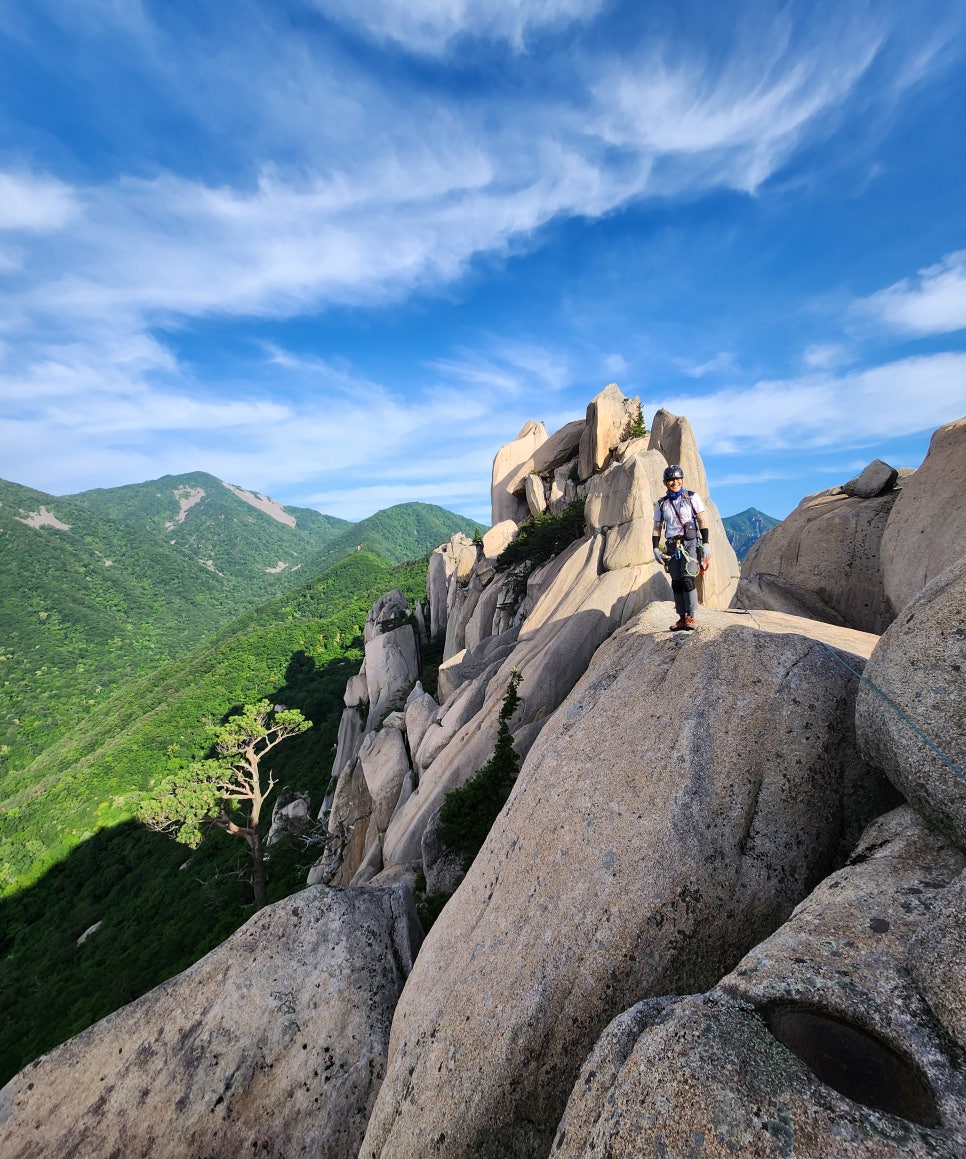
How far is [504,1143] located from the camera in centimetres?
548

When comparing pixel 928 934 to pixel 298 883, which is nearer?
pixel 928 934

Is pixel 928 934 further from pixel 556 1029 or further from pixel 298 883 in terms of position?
pixel 298 883

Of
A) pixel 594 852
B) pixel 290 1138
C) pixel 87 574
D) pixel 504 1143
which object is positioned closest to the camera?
pixel 504 1143

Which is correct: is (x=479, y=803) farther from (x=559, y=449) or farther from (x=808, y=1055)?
(x=559, y=449)

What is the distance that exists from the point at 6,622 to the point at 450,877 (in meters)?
180

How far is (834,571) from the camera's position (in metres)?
15.5

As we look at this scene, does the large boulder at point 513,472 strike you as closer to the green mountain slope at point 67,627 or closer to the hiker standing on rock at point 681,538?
the hiker standing on rock at point 681,538

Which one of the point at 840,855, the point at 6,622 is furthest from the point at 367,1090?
the point at 6,622

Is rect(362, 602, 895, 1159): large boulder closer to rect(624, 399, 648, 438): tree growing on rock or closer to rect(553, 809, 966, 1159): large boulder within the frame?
rect(553, 809, 966, 1159): large boulder

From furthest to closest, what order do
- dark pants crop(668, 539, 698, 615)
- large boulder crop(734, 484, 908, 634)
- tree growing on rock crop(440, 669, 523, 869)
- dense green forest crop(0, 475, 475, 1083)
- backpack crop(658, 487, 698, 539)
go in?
dense green forest crop(0, 475, 475, 1083) < large boulder crop(734, 484, 908, 634) < tree growing on rock crop(440, 669, 523, 869) < backpack crop(658, 487, 698, 539) < dark pants crop(668, 539, 698, 615)

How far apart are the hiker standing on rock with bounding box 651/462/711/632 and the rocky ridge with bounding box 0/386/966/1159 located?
892 mm

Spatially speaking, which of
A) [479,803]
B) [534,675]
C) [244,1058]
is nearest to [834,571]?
[534,675]

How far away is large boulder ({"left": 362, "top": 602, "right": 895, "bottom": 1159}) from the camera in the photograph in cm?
570

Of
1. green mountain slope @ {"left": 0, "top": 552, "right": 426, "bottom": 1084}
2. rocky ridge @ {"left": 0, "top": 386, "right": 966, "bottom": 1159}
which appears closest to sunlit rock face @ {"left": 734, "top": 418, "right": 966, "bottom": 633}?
rocky ridge @ {"left": 0, "top": 386, "right": 966, "bottom": 1159}
